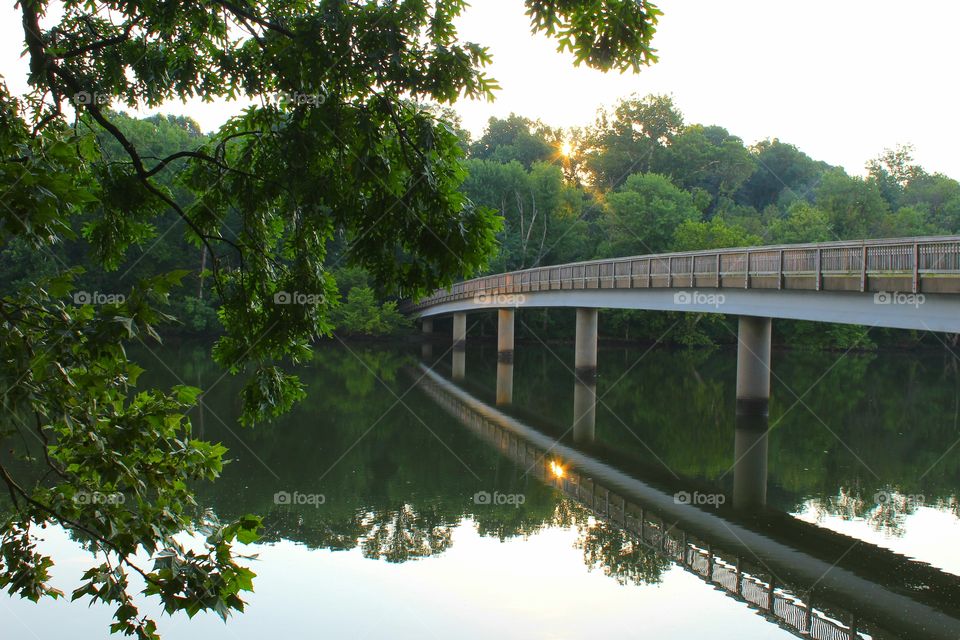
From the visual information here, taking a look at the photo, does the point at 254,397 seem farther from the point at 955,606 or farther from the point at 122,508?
the point at 955,606

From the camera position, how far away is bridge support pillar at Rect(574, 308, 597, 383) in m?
39.0

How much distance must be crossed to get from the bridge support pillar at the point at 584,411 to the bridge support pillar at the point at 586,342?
1749 millimetres

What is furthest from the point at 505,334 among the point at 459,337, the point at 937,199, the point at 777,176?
the point at 777,176

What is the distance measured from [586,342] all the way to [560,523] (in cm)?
2525

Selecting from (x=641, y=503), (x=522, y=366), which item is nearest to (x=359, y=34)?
(x=641, y=503)

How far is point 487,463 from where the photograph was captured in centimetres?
1891

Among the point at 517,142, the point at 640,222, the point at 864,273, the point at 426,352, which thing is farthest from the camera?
the point at 517,142

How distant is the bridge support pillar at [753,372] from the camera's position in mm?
25484

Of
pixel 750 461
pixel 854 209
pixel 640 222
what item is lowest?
pixel 750 461

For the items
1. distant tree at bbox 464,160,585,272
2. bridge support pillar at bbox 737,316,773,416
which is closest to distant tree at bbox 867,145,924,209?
distant tree at bbox 464,160,585,272

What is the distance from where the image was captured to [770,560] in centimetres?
1236

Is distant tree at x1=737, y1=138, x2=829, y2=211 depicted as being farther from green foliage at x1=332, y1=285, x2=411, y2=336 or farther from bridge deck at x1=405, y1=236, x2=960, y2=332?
bridge deck at x1=405, y1=236, x2=960, y2=332

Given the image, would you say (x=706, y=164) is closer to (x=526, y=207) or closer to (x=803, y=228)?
(x=803, y=228)

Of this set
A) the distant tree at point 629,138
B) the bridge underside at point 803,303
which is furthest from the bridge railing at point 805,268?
the distant tree at point 629,138
